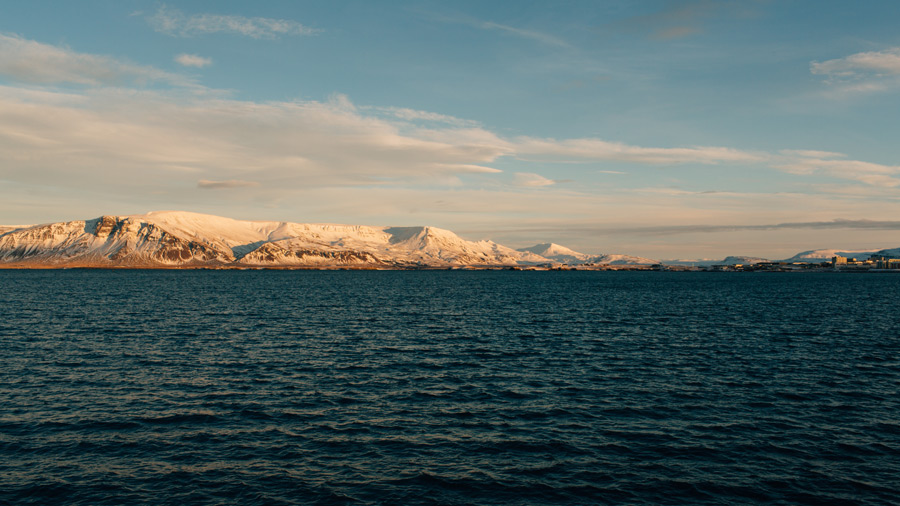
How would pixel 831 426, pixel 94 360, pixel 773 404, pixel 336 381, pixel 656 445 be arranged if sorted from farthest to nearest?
pixel 94 360, pixel 336 381, pixel 773 404, pixel 831 426, pixel 656 445

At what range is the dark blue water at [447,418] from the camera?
2584 cm

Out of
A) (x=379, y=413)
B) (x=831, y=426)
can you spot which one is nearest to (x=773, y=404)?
(x=831, y=426)

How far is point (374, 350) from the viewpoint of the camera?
62312mm

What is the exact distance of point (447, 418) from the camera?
119 feet

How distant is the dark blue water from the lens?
2584cm

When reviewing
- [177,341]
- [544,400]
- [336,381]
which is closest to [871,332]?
[544,400]

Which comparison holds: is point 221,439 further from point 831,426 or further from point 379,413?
point 831,426

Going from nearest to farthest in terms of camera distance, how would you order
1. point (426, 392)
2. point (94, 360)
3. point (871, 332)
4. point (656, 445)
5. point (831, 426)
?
point (656, 445)
point (831, 426)
point (426, 392)
point (94, 360)
point (871, 332)

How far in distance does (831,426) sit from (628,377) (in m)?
16.2

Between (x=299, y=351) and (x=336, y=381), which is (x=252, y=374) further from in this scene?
(x=299, y=351)

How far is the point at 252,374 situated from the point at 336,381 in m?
8.41

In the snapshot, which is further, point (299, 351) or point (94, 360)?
point (299, 351)

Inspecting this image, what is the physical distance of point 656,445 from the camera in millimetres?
31406

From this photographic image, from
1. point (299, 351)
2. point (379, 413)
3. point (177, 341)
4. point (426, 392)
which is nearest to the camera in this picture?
point (379, 413)
